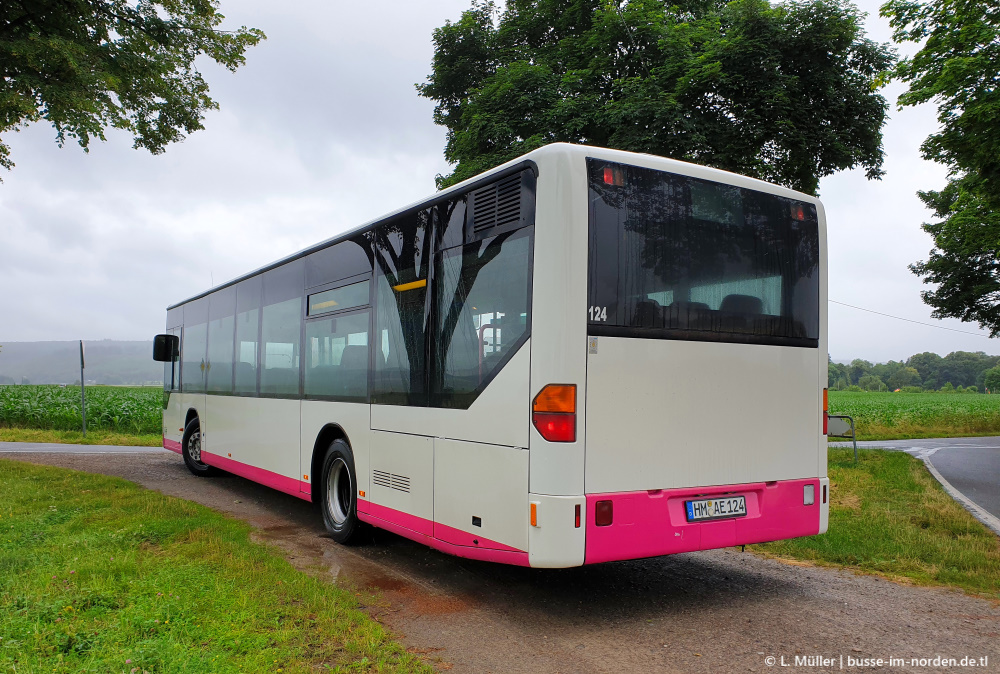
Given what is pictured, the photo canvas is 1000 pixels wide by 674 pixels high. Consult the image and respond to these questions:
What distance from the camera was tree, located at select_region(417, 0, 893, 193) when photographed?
12.3 metres

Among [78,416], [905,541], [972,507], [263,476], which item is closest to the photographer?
[905,541]

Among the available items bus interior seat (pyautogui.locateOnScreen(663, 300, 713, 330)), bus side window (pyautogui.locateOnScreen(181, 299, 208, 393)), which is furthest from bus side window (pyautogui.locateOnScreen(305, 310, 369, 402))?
bus side window (pyautogui.locateOnScreen(181, 299, 208, 393))

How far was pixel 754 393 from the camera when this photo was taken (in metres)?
5.49

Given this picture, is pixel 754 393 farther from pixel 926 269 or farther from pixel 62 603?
pixel 926 269

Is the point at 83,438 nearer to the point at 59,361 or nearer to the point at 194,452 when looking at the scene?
the point at 194,452

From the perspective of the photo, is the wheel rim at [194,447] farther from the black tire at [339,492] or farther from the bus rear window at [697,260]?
the bus rear window at [697,260]

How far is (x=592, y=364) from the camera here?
475 centimetres

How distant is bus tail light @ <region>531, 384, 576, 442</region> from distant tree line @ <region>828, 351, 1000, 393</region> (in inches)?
3551

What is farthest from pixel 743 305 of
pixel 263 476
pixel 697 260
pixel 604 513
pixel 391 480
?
pixel 263 476

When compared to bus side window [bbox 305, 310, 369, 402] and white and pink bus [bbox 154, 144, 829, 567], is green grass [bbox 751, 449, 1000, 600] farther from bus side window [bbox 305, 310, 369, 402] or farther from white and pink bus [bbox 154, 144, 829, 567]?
bus side window [bbox 305, 310, 369, 402]

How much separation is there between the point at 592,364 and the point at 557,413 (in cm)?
39

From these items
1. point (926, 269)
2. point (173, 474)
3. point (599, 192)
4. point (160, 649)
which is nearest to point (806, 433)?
point (599, 192)

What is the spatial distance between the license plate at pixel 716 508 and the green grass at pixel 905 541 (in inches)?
73.0

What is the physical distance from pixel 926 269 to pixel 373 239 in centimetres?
2871
